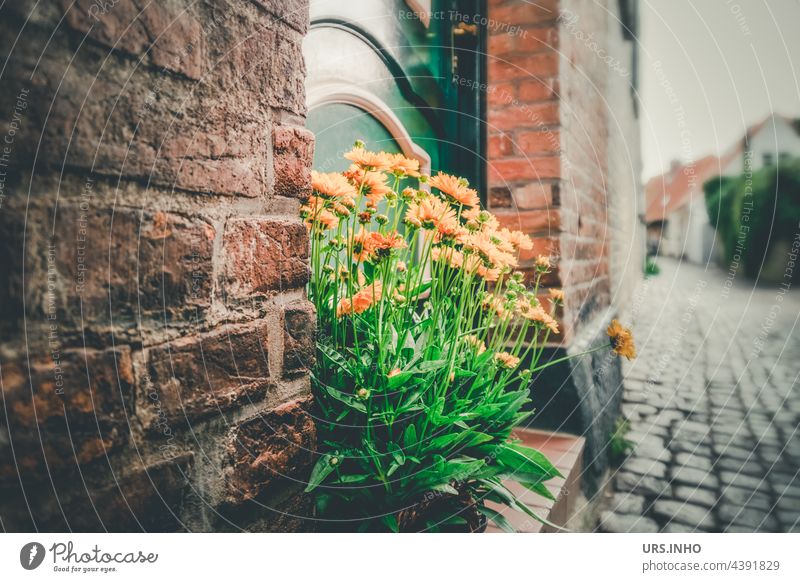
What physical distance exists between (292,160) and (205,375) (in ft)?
0.90

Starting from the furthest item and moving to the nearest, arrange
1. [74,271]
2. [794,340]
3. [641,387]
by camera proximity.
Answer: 1. [794,340]
2. [641,387]
3. [74,271]

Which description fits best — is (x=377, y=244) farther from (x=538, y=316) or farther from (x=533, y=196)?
(x=533, y=196)

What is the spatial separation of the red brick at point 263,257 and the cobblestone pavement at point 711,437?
826mm

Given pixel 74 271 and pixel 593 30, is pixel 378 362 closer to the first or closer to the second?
pixel 74 271

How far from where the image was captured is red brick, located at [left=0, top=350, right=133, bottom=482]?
38cm

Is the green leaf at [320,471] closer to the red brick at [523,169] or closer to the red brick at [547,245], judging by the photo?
the red brick at [547,245]

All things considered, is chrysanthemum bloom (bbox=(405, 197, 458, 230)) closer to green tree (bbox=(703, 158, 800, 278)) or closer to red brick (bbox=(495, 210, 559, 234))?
green tree (bbox=(703, 158, 800, 278))

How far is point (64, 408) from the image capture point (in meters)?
0.40

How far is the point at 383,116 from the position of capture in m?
1.25

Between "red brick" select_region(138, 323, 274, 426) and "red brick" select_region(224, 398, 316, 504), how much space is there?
4 cm

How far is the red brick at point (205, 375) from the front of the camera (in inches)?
18.2
